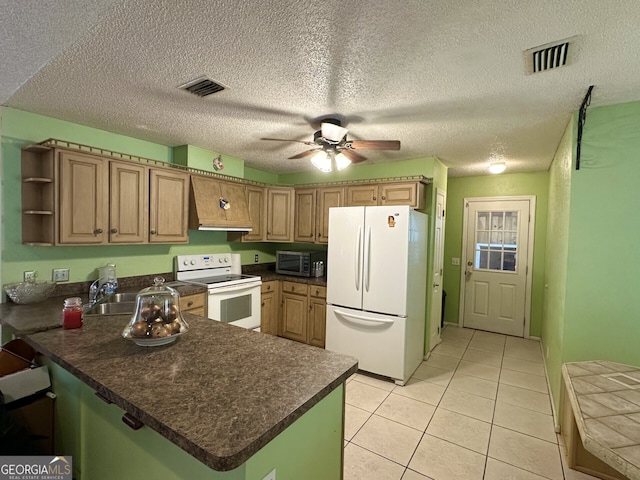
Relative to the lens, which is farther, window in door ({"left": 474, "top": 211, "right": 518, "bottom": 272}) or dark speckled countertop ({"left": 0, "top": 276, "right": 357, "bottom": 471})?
window in door ({"left": 474, "top": 211, "right": 518, "bottom": 272})

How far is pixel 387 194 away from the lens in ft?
11.9

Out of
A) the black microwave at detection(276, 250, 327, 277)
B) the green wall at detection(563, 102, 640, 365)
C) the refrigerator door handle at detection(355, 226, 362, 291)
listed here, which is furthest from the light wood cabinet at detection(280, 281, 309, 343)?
the green wall at detection(563, 102, 640, 365)

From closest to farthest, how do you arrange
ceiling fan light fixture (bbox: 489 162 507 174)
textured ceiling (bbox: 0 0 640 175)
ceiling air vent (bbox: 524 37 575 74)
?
textured ceiling (bbox: 0 0 640 175), ceiling air vent (bbox: 524 37 575 74), ceiling fan light fixture (bbox: 489 162 507 174)

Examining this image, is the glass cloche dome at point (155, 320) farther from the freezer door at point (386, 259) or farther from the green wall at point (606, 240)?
the green wall at point (606, 240)

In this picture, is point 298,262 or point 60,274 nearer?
point 60,274

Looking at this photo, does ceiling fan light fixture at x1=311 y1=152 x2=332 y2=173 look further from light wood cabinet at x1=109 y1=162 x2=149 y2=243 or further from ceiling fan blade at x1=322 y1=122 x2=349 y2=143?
light wood cabinet at x1=109 y1=162 x2=149 y2=243

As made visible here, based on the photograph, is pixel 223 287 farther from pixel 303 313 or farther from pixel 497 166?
pixel 497 166

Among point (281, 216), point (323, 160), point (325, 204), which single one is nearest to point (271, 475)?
point (323, 160)

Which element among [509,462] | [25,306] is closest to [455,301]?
[509,462]

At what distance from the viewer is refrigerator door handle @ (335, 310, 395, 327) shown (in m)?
3.09

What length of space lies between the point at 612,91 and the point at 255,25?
2.16 meters

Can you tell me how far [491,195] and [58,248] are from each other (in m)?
5.37

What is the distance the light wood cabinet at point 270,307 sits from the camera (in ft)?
12.8

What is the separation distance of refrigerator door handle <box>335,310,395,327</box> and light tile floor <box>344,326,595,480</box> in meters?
0.61
